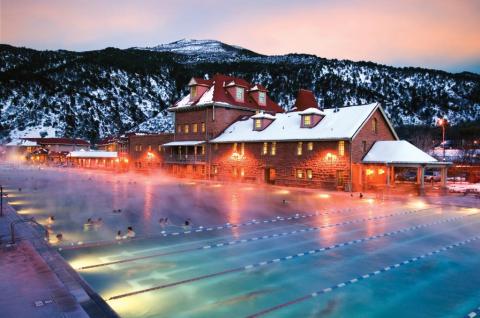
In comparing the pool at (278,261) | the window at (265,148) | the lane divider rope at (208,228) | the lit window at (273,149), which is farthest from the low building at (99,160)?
the pool at (278,261)

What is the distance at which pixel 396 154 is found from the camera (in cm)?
3494

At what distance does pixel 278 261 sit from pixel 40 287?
703 centimetres

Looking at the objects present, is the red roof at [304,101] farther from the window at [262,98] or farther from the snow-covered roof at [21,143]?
the snow-covered roof at [21,143]

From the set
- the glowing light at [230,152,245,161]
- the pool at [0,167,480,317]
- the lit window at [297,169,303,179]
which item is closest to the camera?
the pool at [0,167,480,317]

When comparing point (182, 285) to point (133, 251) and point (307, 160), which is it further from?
point (307, 160)

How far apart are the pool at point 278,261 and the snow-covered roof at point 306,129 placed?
1476 cm

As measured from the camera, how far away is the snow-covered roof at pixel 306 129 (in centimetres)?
3728

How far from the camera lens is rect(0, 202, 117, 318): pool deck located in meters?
7.73

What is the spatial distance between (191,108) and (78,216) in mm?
34845

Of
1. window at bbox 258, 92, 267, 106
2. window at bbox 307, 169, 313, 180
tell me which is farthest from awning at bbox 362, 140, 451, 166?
window at bbox 258, 92, 267, 106

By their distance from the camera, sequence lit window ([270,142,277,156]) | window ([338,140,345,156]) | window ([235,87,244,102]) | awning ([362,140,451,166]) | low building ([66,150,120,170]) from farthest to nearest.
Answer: low building ([66,150,120,170])
window ([235,87,244,102])
lit window ([270,142,277,156])
window ([338,140,345,156])
awning ([362,140,451,166])

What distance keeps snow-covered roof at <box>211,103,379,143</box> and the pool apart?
48.4 ft

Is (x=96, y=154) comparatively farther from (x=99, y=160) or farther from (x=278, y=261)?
(x=278, y=261)

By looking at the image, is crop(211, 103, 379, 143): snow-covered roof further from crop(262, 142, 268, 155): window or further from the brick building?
crop(262, 142, 268, 155): window
